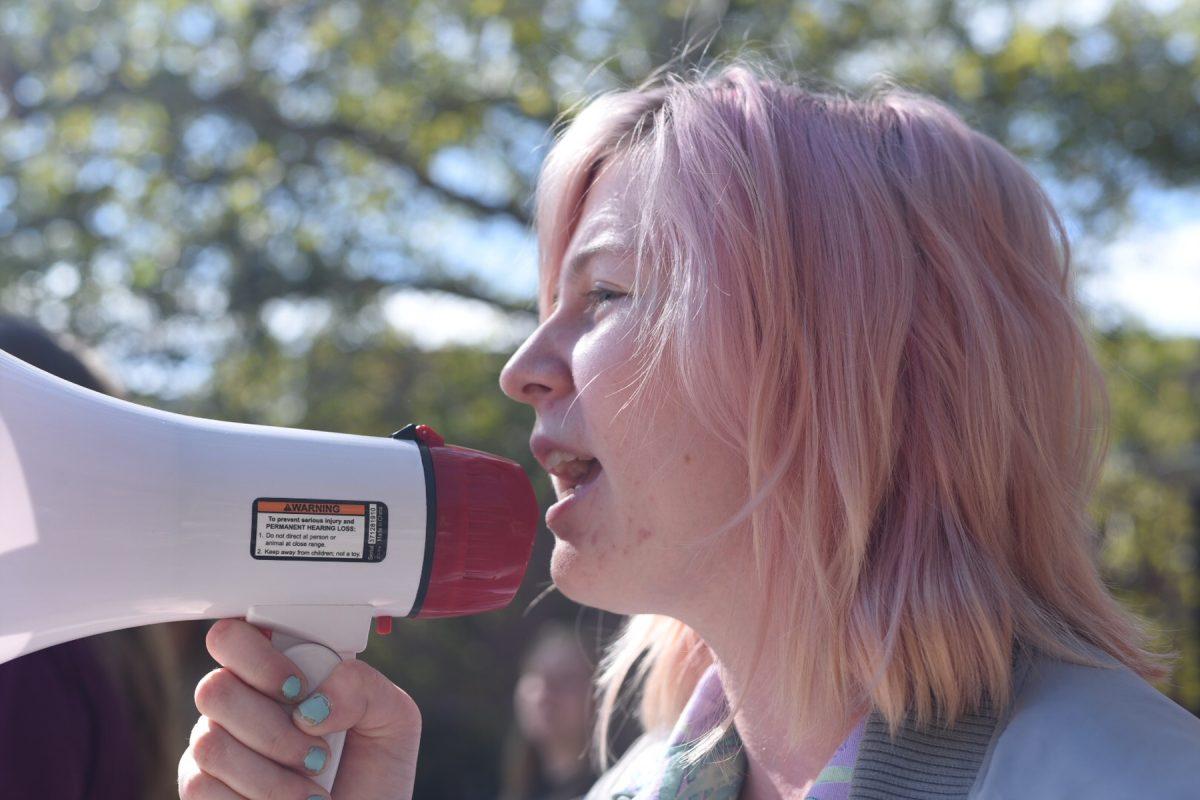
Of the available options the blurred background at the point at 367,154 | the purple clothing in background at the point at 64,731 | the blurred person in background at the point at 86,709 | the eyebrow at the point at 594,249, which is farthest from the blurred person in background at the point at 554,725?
the eyebrow at the point at 594,249

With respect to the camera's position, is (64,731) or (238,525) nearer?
(238,525)

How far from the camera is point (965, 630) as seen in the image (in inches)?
53.0

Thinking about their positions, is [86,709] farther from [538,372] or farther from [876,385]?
[876,385]

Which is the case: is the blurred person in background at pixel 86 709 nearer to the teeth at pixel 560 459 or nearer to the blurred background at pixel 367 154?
the teeth at pixel 560 459

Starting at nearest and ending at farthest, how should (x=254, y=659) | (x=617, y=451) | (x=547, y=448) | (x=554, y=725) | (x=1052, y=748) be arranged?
1. (x=1052, y=748)
2. (x=254, y=659)
3. (x=617, y=451)
4. (x=547, y=448)
5. (x=554, y=725)

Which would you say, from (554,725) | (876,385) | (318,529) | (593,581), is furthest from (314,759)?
(554,725)

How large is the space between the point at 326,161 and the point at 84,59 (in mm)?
1336

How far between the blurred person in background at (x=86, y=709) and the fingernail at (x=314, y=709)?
0.58m

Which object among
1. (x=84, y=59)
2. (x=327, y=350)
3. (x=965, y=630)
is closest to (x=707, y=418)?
(x=965, y=630)

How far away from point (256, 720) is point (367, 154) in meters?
5.46

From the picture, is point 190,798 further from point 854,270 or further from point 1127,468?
point 1127,468

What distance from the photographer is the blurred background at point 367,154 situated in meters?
5.81

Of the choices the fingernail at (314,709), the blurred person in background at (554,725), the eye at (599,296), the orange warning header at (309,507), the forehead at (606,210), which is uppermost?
the forehead at (606,210)

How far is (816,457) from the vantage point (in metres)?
1.47
